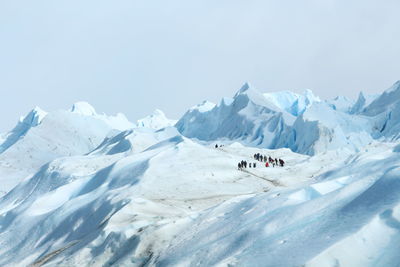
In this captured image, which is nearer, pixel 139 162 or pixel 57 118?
pixel 139 162

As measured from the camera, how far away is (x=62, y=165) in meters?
42.6

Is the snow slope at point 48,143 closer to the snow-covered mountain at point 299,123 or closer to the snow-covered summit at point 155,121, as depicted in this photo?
the snow-covered mountain at point 299,123

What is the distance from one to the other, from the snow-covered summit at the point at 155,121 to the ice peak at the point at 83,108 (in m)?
11.0

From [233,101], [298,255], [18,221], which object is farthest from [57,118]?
[298,255]

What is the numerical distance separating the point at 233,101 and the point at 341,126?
25.7 meters

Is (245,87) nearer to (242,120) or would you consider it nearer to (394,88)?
(242,120)

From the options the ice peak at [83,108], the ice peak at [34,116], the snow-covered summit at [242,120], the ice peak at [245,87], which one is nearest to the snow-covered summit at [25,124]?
the ice peak at [34,116]

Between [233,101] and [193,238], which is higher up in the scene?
[193,238]

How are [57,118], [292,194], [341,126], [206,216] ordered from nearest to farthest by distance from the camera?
[292,194], [206,216], [341,126], [57,118]

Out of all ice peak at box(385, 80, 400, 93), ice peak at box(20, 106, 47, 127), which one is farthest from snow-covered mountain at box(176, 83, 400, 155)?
ice peak at box(20, 106, 47, 127)

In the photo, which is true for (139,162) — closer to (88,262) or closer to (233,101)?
(88,262)

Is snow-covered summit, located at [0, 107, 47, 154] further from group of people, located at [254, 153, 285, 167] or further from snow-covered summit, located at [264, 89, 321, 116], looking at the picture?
group of people, located at [254, 153, 285, 167]

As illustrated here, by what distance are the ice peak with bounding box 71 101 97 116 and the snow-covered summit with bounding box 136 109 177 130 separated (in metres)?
11.0

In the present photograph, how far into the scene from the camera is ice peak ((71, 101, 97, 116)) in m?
116
